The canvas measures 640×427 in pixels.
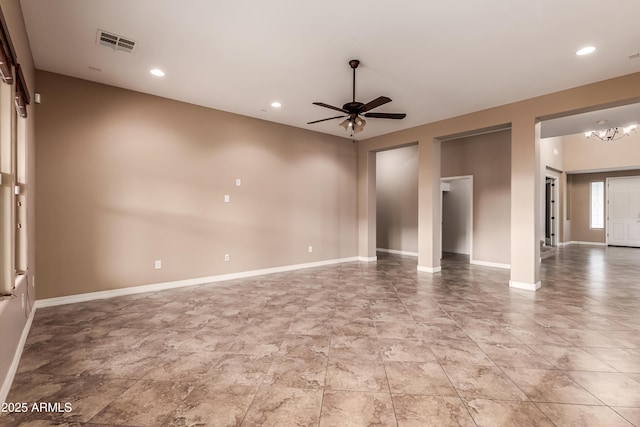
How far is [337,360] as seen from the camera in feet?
8.10

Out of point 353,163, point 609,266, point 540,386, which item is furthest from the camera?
point 353,163

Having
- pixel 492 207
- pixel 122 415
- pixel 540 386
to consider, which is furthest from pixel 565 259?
pixel 122 415

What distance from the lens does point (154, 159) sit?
4633 mm

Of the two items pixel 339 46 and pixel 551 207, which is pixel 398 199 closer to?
pixel 339 46

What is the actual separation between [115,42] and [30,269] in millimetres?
A: 2705

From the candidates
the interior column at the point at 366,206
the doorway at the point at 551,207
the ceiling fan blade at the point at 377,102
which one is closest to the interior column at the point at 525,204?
the ceiling fan blade at the point at 377,102

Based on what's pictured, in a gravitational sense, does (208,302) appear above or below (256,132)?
below

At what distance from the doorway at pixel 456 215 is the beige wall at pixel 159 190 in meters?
→ 4.16

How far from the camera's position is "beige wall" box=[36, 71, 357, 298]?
3.92 meters

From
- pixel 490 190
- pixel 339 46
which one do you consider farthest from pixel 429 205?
pixel 339 46

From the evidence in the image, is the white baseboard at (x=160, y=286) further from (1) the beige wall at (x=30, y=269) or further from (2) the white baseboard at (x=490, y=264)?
(2) the white baseboard at (x=490, y=264)

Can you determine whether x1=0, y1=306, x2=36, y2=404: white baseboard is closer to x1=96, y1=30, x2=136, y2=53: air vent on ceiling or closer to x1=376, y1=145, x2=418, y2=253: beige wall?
x1=96, y1=30, x2=136, y2=53: air vent on ceiling

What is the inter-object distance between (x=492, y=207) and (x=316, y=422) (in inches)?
259

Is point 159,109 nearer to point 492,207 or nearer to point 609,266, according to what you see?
point 492,207
